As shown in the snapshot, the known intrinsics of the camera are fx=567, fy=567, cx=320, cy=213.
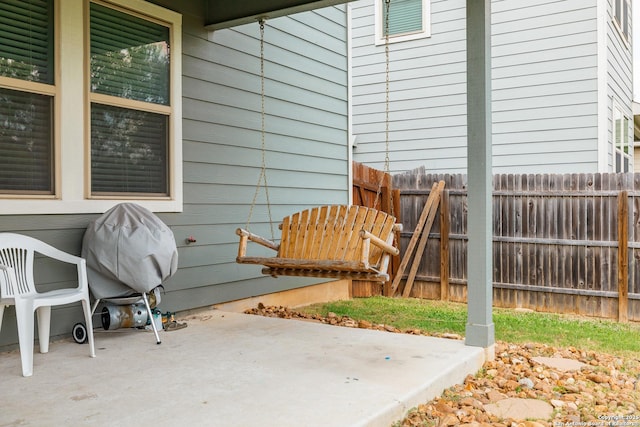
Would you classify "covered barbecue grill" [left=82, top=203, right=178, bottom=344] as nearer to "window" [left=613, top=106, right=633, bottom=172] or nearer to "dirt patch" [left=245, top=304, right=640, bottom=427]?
"dirt patch" [left=245, top=304, right=640, bottom=427]

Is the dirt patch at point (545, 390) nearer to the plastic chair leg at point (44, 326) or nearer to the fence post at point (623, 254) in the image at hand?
the fence post at point (623, 254)

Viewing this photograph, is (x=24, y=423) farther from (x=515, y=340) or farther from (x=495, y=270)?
(x=495, y=270)

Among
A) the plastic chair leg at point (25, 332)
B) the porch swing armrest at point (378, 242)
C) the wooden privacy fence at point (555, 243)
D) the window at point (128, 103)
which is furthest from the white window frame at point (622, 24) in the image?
the plastic chair leg at point (25, 332)

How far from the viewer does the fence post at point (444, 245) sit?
7.10 metres

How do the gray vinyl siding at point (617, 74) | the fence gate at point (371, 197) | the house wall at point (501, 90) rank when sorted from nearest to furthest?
the fence gate at point (371, 197) < the house wall at point (501, 90) < the gray vinyl siding at point (617, 74)

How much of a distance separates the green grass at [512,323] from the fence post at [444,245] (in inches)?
9.2

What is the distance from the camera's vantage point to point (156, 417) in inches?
100

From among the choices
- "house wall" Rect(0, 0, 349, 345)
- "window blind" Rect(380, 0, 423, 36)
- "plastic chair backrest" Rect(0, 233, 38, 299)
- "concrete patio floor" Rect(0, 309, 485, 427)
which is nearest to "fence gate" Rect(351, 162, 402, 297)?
"house wall" Rect(0, 0, 349, 345)

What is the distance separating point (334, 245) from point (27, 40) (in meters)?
2.65

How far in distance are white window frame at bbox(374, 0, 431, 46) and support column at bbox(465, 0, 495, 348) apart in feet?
16.4

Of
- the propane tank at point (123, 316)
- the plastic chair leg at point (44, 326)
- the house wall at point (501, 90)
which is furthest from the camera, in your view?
the house wall at point (501, 90)

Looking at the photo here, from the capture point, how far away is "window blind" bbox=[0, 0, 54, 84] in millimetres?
3762

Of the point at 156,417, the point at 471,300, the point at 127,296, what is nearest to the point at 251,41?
the point at 127,296

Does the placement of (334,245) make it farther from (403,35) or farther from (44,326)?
(403,35)
